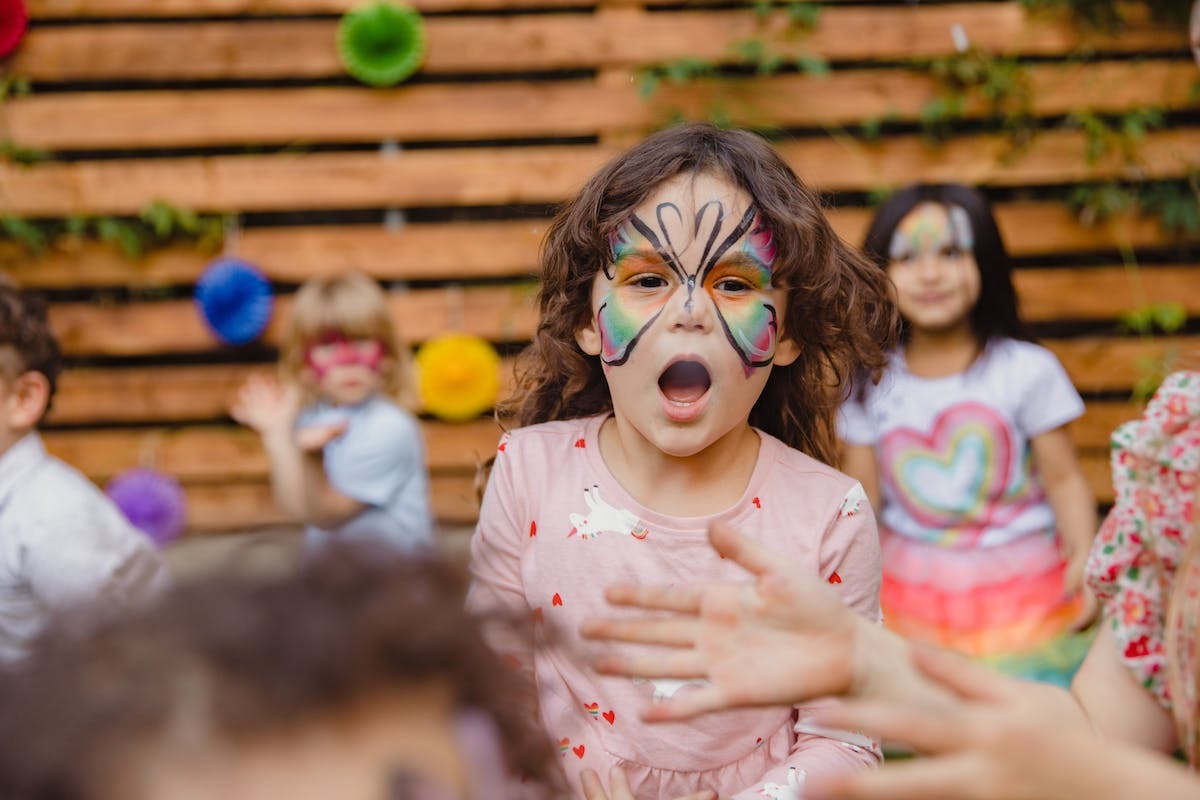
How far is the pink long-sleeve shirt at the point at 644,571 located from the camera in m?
1.53

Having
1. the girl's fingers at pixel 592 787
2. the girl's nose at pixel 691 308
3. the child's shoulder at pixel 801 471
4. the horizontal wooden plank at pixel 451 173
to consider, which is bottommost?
the girl's fingers at pixel 592 787

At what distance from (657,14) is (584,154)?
563 millimetres

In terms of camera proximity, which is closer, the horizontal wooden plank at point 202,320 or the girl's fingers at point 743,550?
the girl's fingers at point 743,550

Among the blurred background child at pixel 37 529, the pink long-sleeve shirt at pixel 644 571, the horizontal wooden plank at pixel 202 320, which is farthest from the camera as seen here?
the horizontal wooden plank at pixel 202 320

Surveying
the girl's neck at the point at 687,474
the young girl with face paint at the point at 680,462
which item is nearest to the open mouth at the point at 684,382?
the young girl with face paint at the point at 680,462

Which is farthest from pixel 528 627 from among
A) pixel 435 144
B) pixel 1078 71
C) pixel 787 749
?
pixel 1078 71

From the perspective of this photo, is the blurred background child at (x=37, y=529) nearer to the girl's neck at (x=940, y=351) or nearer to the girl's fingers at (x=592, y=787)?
the girl's fingers at (x=592, y=787)

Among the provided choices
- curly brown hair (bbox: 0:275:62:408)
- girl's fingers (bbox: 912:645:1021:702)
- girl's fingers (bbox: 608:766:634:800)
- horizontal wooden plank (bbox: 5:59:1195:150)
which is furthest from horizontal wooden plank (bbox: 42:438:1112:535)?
girl's fingers (bbox: 912:645:1021:702)

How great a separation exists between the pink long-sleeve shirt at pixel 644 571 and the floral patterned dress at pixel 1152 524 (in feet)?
1.09

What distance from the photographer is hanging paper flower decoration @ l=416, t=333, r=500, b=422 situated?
151 inches

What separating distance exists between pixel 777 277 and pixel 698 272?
0.45 feet

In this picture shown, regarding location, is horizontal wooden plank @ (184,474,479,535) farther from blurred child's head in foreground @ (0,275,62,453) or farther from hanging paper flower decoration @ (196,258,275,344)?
blurred child's head in foreground @ (0,275,62,453)

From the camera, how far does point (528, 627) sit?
94cm

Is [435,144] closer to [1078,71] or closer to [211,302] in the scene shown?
[211,302]
